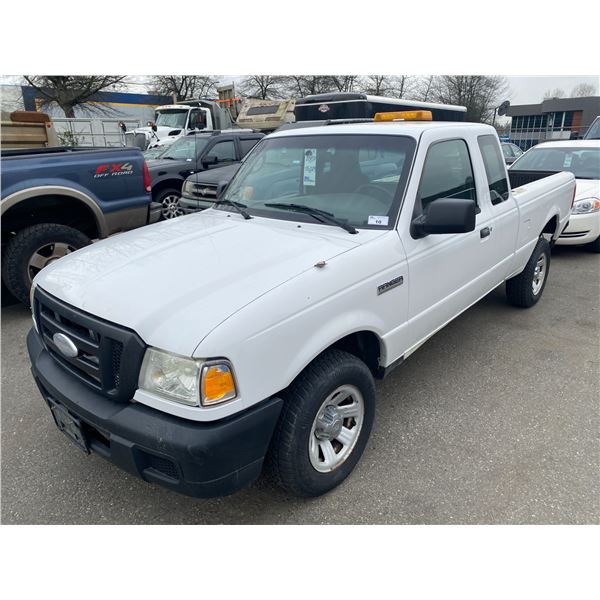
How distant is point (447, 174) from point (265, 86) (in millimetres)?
33414

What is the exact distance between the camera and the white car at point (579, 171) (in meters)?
7.27

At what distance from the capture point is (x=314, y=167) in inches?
132

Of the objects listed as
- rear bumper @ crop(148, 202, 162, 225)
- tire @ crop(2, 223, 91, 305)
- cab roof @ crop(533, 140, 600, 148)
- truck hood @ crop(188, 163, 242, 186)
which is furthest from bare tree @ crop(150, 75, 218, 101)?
tire @ crop(2, 223, 91, 305)

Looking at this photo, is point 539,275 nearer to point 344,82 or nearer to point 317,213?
point 317,213

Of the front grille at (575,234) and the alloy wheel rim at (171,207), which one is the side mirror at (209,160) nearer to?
the alloy wheel rim at (171,207)

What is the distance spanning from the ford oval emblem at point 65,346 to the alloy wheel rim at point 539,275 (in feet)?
15.4

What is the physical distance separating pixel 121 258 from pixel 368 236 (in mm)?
1440

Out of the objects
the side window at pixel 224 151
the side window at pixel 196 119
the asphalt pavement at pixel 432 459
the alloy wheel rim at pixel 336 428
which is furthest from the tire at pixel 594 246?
the side window at pixel 196 119

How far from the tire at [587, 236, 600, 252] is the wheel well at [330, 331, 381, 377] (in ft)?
21.7

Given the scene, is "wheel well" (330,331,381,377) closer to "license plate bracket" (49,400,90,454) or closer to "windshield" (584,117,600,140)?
"license plate bracket" (49,400,90,454)

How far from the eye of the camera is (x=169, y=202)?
9.51m

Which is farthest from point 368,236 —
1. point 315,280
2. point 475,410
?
point 475,410

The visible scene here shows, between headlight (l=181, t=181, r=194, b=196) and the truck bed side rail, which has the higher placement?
the truck bed side rail

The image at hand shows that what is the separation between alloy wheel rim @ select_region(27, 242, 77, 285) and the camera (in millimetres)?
5082
